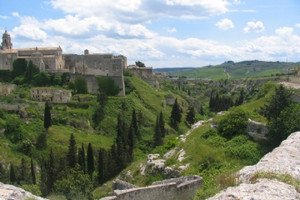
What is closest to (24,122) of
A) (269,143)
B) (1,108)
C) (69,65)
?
(1,108)

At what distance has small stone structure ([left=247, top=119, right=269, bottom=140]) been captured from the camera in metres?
22.9

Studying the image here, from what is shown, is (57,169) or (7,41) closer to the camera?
(57,169)

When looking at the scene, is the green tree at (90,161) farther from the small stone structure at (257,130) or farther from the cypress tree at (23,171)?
the small stone structure at (257,130)

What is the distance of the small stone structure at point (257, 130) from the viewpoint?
22.9 meters

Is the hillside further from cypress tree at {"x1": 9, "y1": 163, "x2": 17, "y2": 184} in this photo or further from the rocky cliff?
the rocky cliff

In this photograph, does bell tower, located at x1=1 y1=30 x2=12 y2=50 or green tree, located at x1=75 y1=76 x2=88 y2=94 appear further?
bell tower, located at x1=1 y1=30 x2=12 y2=50

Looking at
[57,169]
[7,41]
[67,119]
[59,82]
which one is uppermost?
[7,41]

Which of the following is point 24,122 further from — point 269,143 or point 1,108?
point 269,143

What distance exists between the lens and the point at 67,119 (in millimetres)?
57656

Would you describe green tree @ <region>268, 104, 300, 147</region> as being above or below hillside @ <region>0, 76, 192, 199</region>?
above

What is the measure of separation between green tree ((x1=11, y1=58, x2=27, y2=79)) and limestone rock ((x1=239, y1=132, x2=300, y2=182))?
232 feet

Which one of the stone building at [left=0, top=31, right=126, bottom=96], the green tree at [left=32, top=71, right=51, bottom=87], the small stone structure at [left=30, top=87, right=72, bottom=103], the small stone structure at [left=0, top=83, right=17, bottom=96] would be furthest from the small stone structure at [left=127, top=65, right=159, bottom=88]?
the small stone structure at [left=0, top=83, right=17, bottom=96]

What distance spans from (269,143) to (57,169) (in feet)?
89.1

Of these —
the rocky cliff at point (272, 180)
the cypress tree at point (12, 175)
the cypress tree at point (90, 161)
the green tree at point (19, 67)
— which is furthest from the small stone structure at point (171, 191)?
the green tree at point (19, 67)
